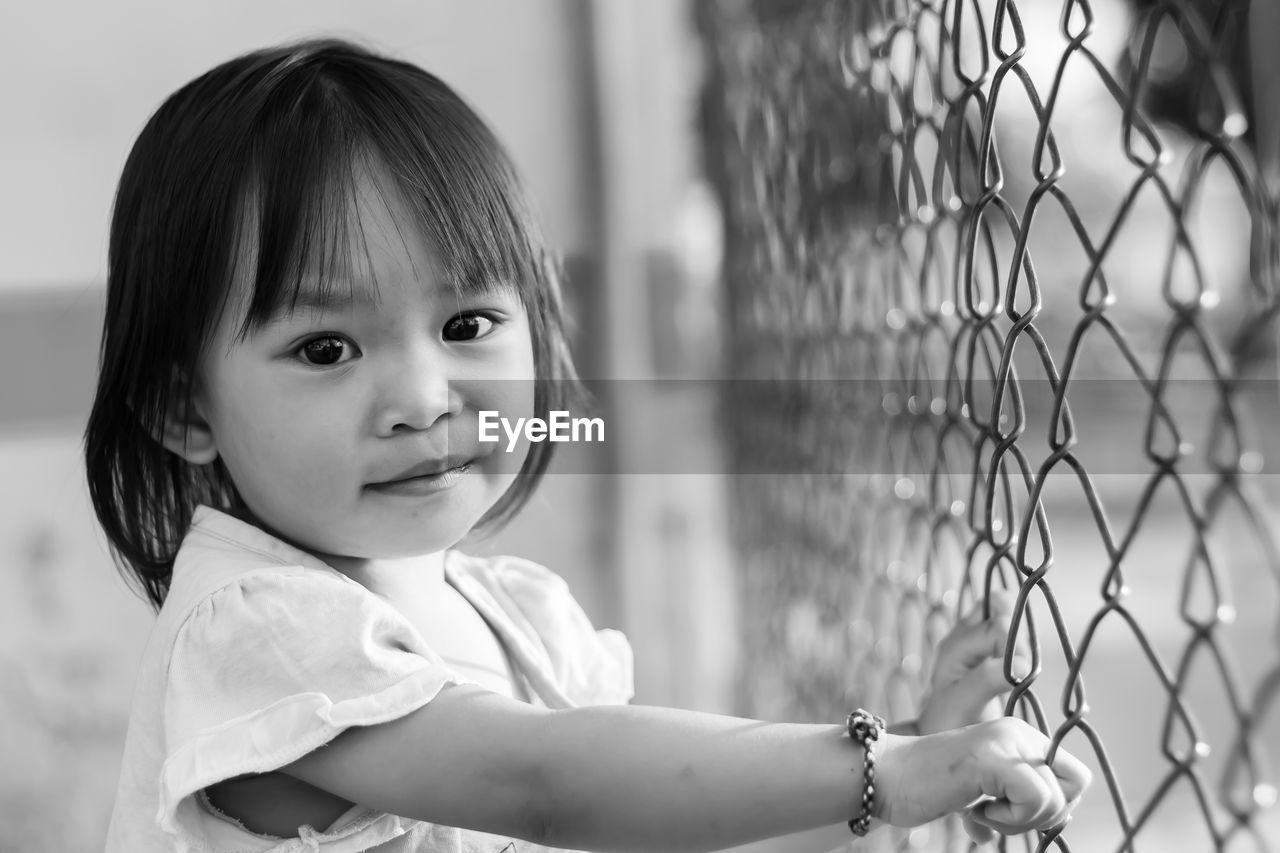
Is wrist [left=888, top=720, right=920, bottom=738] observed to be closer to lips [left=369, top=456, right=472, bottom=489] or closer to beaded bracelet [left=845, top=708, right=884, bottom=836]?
beaded bracelet [left=845, top=708, right=884, bottom=836]

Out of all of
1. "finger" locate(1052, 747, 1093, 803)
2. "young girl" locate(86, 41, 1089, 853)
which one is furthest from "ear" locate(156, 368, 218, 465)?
"finger" locate(1052, 747, 1093, 803)

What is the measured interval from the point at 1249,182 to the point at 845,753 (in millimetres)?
355

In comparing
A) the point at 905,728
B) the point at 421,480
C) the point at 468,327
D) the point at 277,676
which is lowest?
the point at 905,728

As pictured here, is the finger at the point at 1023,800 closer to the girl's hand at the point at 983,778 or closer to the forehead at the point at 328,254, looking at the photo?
the girl's hand at the point at 983,778

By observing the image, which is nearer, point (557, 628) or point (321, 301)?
point (321, 301)

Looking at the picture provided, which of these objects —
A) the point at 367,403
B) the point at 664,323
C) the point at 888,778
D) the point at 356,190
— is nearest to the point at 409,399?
the point at 367,403

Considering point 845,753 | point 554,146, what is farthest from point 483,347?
point 554,146

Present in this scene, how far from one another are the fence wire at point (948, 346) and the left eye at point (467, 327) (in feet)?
1.13

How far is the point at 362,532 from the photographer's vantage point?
853mm

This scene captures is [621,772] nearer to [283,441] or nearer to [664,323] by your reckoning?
[283,441]

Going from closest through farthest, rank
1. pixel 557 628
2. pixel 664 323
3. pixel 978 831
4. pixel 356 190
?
pixel 978 831, pixel 356 190, pixel 557 628, pixel 664 323

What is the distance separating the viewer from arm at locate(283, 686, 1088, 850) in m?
0.67

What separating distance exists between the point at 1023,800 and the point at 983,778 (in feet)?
0.07

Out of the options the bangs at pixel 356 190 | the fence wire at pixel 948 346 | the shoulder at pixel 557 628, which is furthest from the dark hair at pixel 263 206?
the fence wire at pixel 948 346
